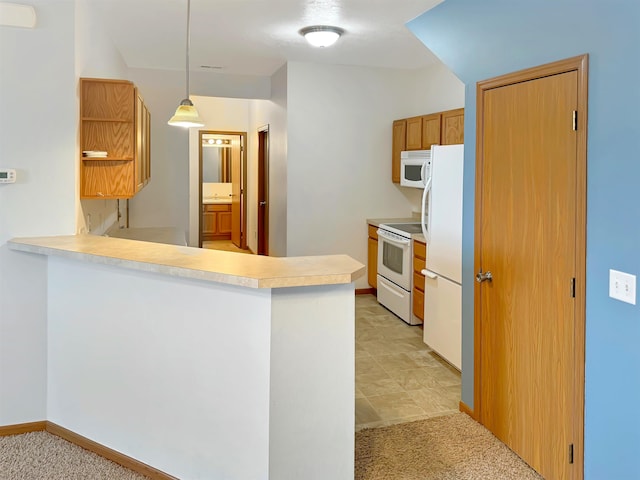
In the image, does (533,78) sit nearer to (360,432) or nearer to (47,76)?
(360,432)

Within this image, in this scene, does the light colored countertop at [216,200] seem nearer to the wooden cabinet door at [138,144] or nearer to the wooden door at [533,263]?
the wooden cabinet door at [138,144]

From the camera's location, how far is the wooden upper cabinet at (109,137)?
9.86 feet

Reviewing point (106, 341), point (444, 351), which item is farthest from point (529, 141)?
point (106, 341)

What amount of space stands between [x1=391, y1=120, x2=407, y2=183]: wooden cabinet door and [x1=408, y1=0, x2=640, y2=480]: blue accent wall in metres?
3.26

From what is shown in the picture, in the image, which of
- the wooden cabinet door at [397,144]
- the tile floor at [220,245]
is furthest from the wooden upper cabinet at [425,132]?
the tile floor at [220,245]

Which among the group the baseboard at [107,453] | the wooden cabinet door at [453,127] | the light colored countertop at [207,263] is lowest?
the baseboard at [107,453]

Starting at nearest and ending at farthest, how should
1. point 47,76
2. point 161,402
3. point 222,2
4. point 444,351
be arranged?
point 161,402
point 47,76
point 222,2
point 444,351

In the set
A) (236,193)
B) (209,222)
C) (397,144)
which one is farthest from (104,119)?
(209,222)

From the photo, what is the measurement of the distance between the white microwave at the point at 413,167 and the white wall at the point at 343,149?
46cm

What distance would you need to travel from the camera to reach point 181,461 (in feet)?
7.61

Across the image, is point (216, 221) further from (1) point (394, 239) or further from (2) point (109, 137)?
(2) point (109, 137)

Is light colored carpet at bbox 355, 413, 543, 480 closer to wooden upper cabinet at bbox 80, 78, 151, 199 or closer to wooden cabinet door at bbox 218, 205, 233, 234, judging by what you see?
wooden upper cabinet at bbox 80, 78, 151, 199

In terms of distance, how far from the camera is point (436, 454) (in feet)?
8.77

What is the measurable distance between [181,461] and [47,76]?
2101mm
